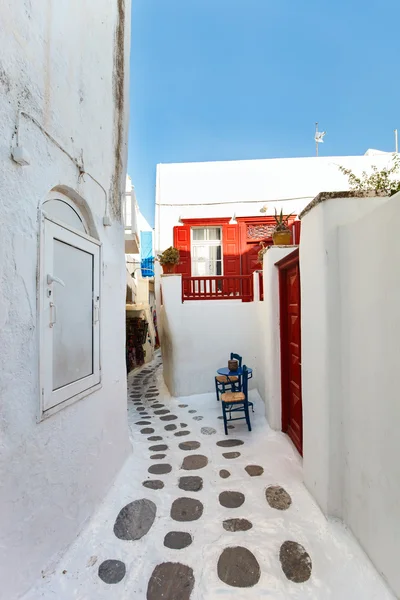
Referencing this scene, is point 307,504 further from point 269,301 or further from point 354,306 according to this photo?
point 269,301

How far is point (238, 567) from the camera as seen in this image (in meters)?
2.05

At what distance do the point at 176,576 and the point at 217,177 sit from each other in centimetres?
893

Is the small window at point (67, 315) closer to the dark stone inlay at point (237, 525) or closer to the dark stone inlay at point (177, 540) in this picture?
the dark stone inlay at point (177, 540)

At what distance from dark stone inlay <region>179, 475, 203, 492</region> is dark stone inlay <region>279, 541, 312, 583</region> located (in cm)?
107

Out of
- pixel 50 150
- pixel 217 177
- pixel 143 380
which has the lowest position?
pixel 143 380

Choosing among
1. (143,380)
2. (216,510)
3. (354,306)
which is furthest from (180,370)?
(354,306)

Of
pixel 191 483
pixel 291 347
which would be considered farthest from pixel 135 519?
pixel 291 347

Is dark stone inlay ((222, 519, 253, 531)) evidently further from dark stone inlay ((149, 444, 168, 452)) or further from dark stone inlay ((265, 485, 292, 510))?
dark stone inlay ((149, 444, 168, 452))

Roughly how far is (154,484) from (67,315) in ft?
6.83

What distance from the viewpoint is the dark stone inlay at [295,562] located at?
1.95 m

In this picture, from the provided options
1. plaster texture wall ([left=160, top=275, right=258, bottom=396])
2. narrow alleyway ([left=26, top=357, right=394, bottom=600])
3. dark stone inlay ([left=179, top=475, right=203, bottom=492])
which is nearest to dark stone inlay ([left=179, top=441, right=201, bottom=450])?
narrow alleyway ([left=26, top=357, right=394, bottom=600])

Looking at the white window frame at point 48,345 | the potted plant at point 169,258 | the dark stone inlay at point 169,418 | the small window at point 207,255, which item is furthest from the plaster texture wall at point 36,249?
the small window at point 207,255

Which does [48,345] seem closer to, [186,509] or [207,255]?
[186,509]

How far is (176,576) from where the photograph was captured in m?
2.00
